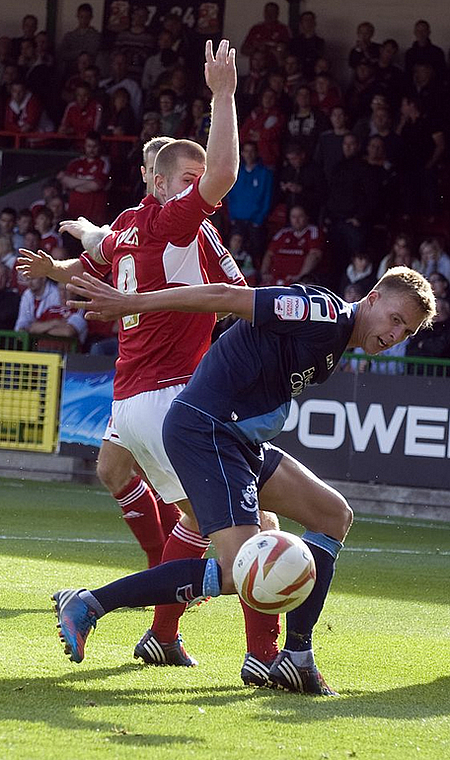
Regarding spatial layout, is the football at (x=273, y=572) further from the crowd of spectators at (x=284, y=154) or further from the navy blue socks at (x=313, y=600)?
the crowd of spectators at (x=284, y=154)

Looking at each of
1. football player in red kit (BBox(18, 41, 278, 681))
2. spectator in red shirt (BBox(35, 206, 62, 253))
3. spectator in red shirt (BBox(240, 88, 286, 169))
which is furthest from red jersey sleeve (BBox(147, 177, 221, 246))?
spectator in red shirt (BBox(35, 206, 62, 253))

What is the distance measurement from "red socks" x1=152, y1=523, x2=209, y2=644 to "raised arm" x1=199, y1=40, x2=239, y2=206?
1483 mm

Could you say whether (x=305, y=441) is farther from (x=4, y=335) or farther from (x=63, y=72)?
(x=63, y=72)

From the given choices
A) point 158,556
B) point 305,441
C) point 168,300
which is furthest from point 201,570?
point 305,441

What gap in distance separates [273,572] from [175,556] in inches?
42.1

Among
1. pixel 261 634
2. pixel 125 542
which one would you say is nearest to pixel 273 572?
pixel 261 634

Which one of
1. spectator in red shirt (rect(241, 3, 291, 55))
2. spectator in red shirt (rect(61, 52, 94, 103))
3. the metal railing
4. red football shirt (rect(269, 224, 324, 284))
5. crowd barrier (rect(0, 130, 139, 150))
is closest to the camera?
the metal railing

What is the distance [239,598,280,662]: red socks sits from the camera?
5293 millimetres

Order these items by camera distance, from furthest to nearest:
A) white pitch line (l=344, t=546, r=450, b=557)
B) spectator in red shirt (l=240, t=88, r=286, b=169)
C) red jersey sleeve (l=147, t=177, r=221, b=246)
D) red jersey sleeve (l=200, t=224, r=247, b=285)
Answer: spectator in red shirt (l=240, t=88, r=286, b=169) < white pitch line (l=344, t=546, r=450, b=557) < red jersey sleeve (l=200, t=224, r=247, b=285) < red jersey sleeve (l=147, t=177, r=221, b=246)

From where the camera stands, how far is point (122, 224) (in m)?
6.17

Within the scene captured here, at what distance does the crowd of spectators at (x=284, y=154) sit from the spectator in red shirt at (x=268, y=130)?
2 centimetres

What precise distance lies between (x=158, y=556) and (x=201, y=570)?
184 cm

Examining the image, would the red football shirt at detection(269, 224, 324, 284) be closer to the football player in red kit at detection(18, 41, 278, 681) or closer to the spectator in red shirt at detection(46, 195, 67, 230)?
the spectator in red shirt at detection(46, 195, 67, 230)

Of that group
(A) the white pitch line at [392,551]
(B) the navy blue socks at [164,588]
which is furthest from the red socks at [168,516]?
(A) the white pitch line at [392,551]
